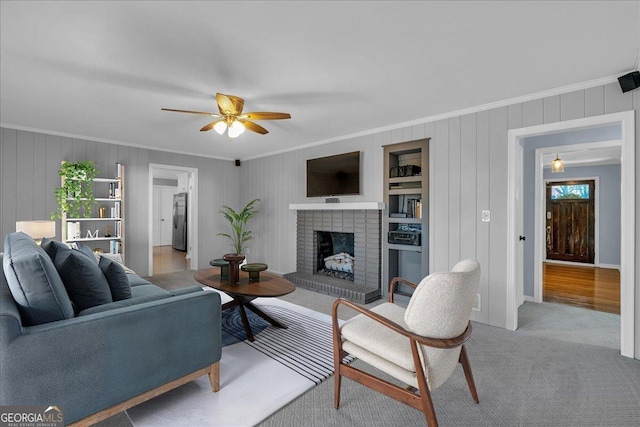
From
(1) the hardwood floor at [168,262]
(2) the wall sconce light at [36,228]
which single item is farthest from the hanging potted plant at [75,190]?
(1) the hardwood floor at [168,262]

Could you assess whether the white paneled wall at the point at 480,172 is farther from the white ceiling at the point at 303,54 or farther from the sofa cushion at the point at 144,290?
the sofa cushion at the point at 144,290

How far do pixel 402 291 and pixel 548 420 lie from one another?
8.05ft

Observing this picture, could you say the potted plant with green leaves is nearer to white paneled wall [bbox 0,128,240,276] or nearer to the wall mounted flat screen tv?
white paneled wall [bbox 0,128,240,276]

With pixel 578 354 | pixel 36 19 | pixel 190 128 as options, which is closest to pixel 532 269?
pixel 578 354

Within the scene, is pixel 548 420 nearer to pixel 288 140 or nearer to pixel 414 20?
pixel 414 20

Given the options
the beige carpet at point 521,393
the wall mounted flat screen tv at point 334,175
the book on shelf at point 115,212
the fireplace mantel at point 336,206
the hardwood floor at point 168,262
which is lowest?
the beige carpet at point 521,393

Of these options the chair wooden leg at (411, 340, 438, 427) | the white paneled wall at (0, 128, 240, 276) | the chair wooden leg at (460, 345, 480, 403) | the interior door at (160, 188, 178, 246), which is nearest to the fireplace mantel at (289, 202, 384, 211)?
the white paneled wall at (0, 128, 240, 276)

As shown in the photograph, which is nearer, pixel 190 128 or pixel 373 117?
→ pixel 373 117

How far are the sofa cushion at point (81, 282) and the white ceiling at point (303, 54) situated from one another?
1488 mm

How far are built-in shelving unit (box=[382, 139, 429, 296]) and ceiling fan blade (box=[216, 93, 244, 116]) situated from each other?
2.20 metres

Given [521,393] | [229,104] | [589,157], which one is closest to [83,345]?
[229,104]

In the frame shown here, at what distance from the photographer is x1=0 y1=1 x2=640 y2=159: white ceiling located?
1784mm

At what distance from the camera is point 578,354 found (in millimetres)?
2580

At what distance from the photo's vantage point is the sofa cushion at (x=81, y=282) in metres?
1.76
